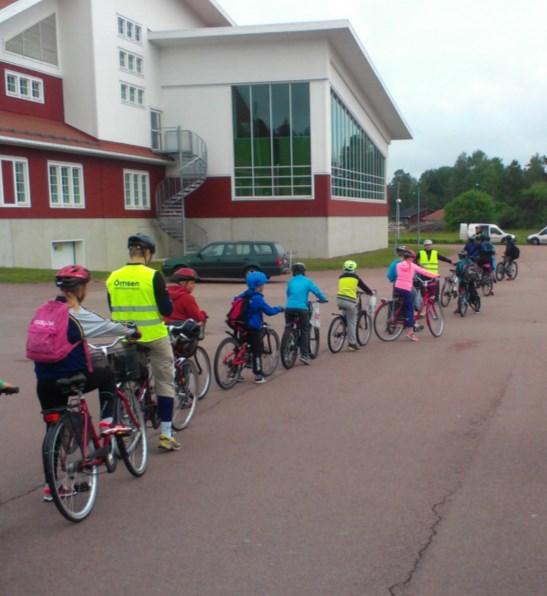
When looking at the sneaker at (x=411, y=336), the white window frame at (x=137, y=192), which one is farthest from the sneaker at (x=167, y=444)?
the white window frame at (x=137, y=192)

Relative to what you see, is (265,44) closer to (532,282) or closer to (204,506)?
(532,282)

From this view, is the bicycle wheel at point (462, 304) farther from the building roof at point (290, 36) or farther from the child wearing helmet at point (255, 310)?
the building roof at point (290, 36)

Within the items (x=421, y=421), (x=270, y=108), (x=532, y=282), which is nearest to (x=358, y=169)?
(x=270, y=108)

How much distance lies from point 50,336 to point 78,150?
93.6 ft

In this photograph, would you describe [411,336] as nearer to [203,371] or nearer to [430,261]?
[430,261]

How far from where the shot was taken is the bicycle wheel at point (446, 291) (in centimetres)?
1944

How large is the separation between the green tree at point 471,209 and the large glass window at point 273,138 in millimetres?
62139

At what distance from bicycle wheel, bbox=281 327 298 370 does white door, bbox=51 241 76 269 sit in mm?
22183

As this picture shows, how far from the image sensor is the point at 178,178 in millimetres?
40031

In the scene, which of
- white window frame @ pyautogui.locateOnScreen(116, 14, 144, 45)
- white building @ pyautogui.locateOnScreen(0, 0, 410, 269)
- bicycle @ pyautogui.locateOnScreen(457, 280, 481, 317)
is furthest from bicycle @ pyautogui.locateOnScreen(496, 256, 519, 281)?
white window frame @ pyautogui.locateOnScreen(116, 14, 144, 45)

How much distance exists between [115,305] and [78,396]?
4.63 feet

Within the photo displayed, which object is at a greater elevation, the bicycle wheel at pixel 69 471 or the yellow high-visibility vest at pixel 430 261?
the yellow high-visibility vest at pixel 430 261

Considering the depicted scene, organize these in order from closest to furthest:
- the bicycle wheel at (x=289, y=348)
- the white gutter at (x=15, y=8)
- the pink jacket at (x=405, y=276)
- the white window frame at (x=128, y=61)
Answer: the bicycle wheel at (x=289, y=348) → the pink jacket at (x=405, y=276) → the white gutter at (x=15, y=8) → the white window frame at (x=128, y=61)

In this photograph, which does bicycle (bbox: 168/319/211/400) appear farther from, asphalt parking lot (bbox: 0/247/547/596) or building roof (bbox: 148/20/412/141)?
building roof (bbox: 148/20/412/141)
